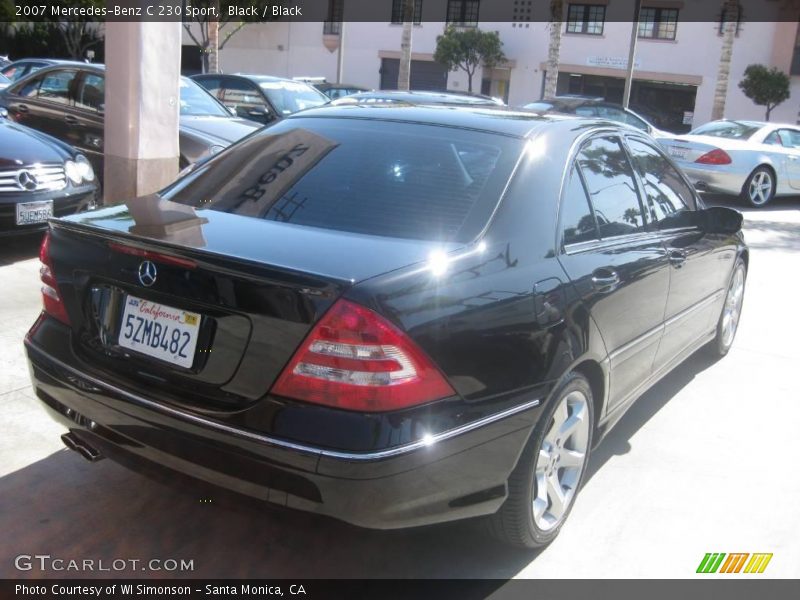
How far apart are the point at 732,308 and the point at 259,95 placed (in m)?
8.59

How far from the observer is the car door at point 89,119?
8617mm

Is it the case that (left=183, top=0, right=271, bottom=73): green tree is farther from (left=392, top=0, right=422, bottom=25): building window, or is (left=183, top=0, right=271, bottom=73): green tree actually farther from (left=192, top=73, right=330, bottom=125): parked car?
(left=192, top=73, right=330, bottom=125): parked car

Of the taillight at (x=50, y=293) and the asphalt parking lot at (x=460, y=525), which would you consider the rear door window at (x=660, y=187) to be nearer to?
the asphalt parking lot at (x=460, y=525)

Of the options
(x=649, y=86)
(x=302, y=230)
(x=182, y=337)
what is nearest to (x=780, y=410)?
(x=302, y=230)

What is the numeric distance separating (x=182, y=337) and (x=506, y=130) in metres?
1.53

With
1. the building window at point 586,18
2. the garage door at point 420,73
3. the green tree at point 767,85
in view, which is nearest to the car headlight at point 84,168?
the green tree at point 767,85

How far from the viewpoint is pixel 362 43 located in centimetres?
4056

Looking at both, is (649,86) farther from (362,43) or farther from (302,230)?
(302,230)

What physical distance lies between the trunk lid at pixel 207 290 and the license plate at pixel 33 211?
3.65 metres

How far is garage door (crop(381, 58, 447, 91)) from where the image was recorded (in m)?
39.5

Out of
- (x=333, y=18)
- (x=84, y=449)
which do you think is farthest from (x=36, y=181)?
(x=333, y=18)

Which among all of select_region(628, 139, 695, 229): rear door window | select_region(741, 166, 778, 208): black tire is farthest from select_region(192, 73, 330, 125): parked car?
select_region(628, 139, 695, 229): rear door window

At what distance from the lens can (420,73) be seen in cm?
4041

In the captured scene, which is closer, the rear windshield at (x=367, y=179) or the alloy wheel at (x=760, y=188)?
the rear windshield at (x=367, y=179)
